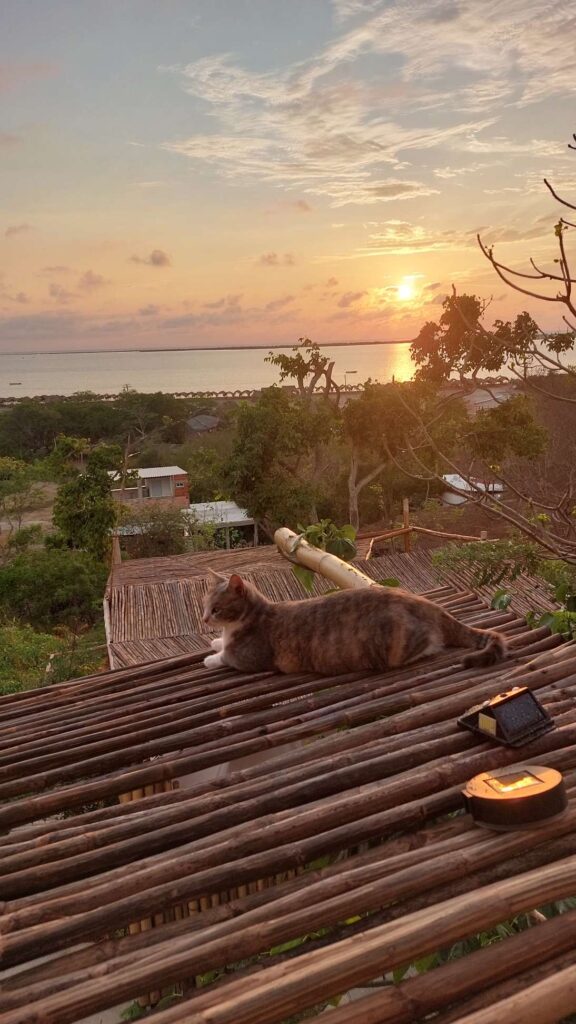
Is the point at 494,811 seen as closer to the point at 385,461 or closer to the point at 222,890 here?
the point at 222,890

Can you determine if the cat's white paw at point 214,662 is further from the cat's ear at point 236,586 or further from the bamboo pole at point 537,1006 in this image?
the bamboo pole at point 537,1006

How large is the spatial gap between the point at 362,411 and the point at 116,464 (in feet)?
18.8

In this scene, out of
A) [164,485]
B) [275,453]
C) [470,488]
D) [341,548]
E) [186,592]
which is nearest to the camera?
[470,488]

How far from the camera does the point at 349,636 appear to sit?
2.69 m

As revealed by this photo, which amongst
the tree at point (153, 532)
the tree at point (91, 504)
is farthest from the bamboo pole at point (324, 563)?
the tree at point (153, 532)

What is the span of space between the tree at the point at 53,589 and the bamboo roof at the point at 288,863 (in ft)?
43.0

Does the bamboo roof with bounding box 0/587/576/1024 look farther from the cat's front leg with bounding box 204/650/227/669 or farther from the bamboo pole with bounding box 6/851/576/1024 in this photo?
the cat's front leg with bounding box 204/650/227/669

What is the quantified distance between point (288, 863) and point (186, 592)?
22.9ft

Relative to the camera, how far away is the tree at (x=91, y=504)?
1436 centimetres

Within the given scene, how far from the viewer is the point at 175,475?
922 inches

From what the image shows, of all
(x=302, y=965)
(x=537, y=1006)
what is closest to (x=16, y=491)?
(x=302, y=965)

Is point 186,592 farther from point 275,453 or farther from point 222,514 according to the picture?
point 222,514

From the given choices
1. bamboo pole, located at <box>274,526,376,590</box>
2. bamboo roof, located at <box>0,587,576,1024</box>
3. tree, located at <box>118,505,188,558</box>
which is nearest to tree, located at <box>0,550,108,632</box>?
tree, located at <box>118,505,188,558</box>

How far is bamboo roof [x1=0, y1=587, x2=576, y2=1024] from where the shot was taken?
44.5 inches
